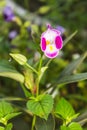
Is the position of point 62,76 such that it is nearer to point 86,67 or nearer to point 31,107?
point 31,107

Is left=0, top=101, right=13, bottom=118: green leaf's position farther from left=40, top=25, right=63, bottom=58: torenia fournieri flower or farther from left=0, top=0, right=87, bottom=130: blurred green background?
left=0, top=0, right=87, bottom=130: blurred green background

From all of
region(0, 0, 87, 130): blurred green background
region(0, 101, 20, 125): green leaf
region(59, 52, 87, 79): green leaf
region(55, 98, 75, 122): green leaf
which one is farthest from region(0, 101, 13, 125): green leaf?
region(0, 0, 87, 130): blurred green background

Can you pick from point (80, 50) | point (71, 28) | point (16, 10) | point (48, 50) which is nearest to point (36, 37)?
point (48, 50)

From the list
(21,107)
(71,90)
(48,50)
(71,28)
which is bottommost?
(71,90)

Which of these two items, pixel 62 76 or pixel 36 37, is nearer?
pixel 36 37

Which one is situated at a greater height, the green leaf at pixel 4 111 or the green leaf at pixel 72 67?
the green leaf at pixel 4 111

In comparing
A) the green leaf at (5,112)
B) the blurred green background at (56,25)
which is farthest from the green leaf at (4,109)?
the blurred green background at (56,25)

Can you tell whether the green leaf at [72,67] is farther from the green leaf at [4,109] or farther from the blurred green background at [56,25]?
the blurred green background at [56,25]
